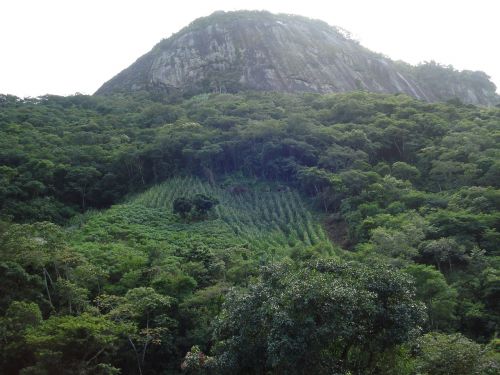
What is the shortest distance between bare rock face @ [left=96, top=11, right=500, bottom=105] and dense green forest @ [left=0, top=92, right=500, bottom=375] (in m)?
11.6

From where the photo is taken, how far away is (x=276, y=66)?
74125 millimetres

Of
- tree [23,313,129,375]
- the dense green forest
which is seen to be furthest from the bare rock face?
tree [23,313,129,375]

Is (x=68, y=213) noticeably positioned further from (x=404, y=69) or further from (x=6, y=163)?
(x=404, y=69)

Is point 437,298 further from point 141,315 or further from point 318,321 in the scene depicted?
point 141,315

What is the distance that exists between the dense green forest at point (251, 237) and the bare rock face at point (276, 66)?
11.6 m

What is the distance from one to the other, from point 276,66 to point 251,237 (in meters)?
47.4

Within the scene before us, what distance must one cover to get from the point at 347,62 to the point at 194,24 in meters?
30.1

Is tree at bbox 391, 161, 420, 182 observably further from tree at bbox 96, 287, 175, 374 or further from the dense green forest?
tree at bbox 96, 287, 175, 374

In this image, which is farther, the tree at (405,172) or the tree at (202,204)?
the tree at (405,172)

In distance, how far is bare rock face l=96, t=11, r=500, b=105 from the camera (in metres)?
73.3

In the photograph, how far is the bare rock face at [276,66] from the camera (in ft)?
241

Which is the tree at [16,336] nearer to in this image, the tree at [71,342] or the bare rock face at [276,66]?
the tree at [71,342]

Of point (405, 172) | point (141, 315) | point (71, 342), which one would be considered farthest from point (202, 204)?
point (71, 342)

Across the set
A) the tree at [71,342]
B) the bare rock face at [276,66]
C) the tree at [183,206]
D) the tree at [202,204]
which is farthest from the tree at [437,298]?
the bare rock face at [276,66]
